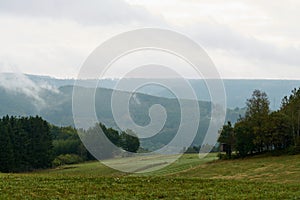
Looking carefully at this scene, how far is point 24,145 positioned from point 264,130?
5158 centimetres

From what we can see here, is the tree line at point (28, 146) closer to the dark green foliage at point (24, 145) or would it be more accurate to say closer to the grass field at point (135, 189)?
the dark green foliage at point (24, 145)

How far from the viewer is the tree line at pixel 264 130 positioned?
8400cm

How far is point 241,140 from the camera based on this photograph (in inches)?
3438

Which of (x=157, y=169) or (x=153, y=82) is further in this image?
(x=157, y=169)

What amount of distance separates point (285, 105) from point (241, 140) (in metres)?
10.9

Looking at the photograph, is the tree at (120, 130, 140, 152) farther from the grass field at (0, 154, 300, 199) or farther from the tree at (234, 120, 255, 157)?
the grass field at (0, 154, 300, 199)

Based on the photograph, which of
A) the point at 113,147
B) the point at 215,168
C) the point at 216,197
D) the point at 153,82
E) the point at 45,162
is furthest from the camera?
the point at 113,147

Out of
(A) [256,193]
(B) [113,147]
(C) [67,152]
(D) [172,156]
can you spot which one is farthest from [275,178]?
(C) [67,152]

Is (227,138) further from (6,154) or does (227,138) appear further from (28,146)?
(28,146)

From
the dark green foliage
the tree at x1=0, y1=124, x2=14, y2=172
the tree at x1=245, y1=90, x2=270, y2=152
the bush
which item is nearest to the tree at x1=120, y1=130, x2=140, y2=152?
the bush

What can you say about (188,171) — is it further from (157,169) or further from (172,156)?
(172,156)

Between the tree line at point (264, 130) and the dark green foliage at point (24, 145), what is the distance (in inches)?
1603

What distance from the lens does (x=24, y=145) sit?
10338 centimetres

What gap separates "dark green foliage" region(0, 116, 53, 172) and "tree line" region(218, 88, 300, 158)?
4071cm
